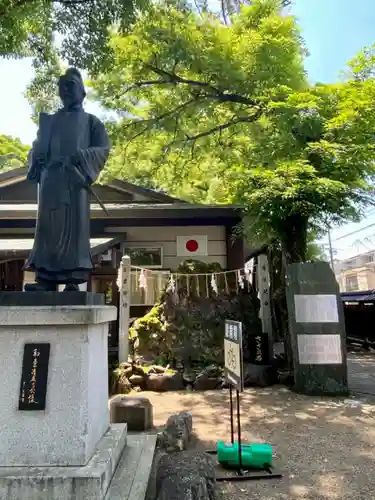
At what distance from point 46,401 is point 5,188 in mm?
9808

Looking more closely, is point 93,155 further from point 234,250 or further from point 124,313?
point 234,250

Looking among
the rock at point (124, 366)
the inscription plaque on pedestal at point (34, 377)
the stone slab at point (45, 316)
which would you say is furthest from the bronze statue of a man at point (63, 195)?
the rock at point (124, 366)

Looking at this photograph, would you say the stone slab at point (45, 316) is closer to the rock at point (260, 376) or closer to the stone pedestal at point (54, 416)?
the stone pedestal at point (54, 416)

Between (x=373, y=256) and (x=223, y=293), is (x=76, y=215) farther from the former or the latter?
(x=373, y=256)

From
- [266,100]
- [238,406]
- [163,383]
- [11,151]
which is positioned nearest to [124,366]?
[163,383]

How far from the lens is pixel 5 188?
421 inches

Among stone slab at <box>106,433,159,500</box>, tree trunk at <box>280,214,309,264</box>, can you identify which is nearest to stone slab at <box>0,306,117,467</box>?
stone slab at <box>106,433,159,500</box>

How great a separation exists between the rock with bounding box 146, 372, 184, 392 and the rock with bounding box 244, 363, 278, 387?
1.42 metres

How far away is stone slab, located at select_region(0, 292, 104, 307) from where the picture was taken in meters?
2.66

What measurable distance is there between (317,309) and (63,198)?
5.34m

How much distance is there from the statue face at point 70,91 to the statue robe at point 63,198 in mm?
189

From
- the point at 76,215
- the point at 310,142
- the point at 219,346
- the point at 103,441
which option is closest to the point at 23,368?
the point at 103,441

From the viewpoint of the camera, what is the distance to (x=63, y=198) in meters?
2.97

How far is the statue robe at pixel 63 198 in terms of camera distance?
115 inches
